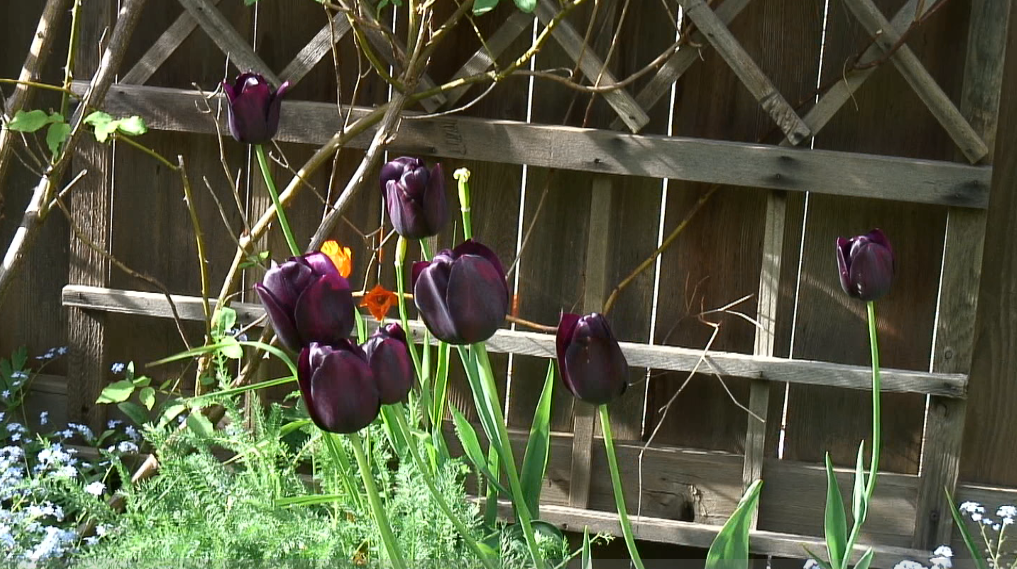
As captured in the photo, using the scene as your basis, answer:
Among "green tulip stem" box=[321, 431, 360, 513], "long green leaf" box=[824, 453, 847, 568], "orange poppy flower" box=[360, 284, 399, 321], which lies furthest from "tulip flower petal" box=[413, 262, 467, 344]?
"orange poppy flower" box=[360, 284, 399, 321]

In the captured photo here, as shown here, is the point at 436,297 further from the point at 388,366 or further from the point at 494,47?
the point at 494,47

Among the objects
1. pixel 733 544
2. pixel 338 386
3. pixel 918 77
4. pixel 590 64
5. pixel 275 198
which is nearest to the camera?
pixel 338 386

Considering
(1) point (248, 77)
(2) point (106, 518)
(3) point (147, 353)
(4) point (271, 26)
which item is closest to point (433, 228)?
(1) point (248, 77)

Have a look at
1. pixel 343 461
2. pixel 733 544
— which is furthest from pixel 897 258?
pixel 343 461

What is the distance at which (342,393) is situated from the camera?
29.5 inches

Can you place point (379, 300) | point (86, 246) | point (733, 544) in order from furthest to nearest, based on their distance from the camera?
point (86, 246)
point (379, 300)
point (733, 544)

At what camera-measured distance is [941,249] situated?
2.29 m

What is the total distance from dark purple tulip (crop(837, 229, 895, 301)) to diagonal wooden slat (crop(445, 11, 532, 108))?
1273 mm

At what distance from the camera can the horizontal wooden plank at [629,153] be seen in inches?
85.4

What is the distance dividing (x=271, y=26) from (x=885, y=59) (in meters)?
1.37

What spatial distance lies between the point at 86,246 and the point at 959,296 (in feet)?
6.64

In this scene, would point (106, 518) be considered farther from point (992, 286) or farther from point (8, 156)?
point (992, 286)

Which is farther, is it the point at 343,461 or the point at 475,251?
the point at 343,461

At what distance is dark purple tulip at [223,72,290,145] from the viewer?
4.32ft
